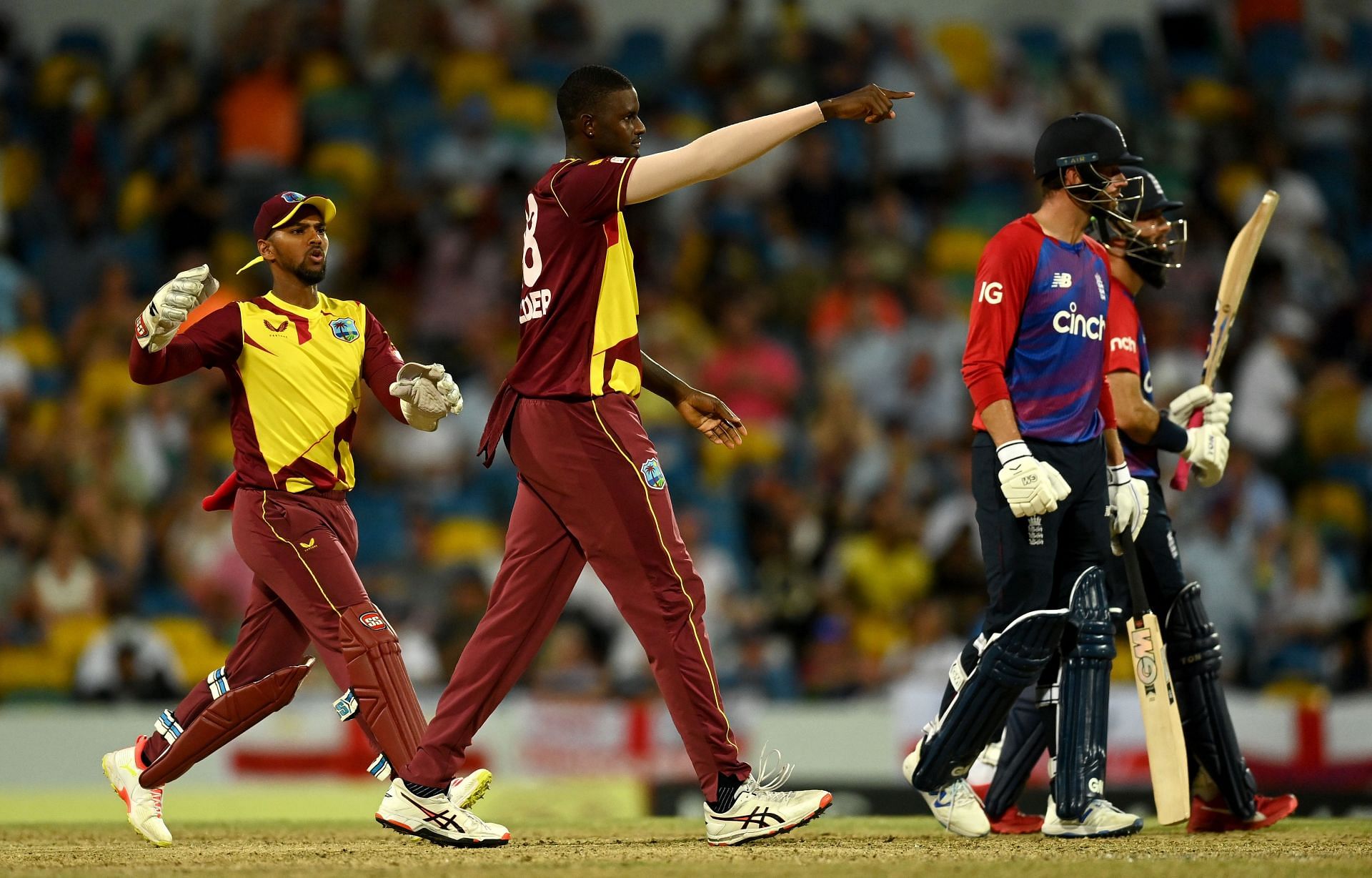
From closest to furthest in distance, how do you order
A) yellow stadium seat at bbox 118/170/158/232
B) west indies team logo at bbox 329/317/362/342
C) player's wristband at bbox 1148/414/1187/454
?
west indies team logo at bbox 329/317/362/342 < player's wristband at bbox 1148/414/1187/454 < yellow stadium seat at bbox 118/170/158/232

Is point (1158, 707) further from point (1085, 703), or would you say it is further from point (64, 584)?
point (64, 584)

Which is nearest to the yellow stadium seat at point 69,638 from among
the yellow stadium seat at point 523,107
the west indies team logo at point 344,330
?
the west indies team logo at point 344,330

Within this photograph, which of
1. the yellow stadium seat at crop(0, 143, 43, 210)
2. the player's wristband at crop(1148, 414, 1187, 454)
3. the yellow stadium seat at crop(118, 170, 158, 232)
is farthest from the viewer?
the yellow stadium seat at crop(0, 143, 43, 210)

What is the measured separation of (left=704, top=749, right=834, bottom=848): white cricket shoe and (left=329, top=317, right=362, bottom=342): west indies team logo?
2.17m

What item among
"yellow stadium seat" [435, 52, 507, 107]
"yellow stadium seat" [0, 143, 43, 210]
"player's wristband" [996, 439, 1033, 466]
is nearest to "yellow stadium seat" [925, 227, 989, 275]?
"yellow stadium seat" [435, 52, 507, 107]

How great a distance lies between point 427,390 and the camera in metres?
5.82

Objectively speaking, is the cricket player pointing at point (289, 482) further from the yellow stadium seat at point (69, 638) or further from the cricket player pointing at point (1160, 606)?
the yellow stadium seat at point (69, 638)

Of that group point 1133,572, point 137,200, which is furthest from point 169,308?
point 137,200

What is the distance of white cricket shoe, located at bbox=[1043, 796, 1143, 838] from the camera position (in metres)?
5.90

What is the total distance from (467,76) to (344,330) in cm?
924

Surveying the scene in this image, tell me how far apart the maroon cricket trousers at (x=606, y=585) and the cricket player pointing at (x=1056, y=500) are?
0.99 m

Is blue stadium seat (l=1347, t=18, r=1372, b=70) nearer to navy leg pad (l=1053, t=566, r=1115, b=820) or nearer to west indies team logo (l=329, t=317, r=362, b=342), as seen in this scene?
navy leg pad (l=1053, t=566, r=1115, b=820)

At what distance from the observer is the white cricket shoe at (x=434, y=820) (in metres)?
5.58

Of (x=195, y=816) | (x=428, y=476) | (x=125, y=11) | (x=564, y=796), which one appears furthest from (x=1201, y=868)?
(x=125, y=11)
